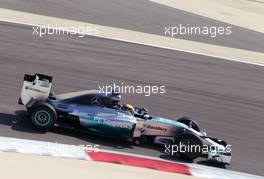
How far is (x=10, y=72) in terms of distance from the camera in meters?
17.3

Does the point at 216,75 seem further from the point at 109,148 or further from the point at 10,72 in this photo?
the point at 109,148

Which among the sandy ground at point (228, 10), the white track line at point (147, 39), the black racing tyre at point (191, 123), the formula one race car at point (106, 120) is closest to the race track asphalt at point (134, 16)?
the white track line at point (147, 39)

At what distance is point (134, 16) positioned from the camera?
98.3 feet

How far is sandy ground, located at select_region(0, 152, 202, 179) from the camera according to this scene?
11.0 metres

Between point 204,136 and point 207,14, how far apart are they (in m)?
21.0

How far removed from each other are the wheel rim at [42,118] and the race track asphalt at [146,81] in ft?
0.87

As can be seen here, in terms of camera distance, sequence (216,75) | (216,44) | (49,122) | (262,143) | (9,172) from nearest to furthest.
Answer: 1. (9,172)
2. (49,122)
3. (262,143)
4. (216,75)
5. (216,44)

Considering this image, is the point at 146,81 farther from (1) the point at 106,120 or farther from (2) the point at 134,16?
(2) the point at 134,16

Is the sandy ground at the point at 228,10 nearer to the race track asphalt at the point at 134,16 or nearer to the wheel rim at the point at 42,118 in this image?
the race track asphalt at the point at 134,16

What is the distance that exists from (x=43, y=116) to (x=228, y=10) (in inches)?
994

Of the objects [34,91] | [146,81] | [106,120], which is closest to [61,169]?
[106,120]

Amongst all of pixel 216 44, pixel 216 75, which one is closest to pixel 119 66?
pixel 216 75

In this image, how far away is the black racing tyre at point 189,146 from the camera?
43.7 feet

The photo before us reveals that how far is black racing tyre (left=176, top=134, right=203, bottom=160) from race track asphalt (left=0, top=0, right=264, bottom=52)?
14.1m
